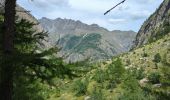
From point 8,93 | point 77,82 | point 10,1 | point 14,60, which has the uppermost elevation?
point 10,1

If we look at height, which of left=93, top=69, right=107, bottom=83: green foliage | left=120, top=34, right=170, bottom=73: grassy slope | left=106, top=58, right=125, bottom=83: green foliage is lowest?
left=93, top=69, right=107, bottom=83: green foliage

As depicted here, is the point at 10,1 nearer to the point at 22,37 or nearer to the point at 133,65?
the point at 22,37

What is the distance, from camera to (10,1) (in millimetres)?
8867

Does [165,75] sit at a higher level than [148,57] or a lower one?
higher

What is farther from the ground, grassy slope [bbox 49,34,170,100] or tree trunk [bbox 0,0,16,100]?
tree trunk [bbox 0,0,16,100]

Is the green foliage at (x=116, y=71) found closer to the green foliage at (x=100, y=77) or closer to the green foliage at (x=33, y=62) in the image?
the green foliage at (x=100, y=77)

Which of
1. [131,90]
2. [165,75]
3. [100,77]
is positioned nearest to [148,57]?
[100,77]

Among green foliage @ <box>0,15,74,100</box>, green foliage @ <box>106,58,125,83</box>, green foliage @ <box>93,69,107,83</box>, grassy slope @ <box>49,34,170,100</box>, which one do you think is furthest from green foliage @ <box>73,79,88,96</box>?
green foliage @ <box>0,15,74,100</box>

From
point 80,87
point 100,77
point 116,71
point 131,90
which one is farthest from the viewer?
point 100,77

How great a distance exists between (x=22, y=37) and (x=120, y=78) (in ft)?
176

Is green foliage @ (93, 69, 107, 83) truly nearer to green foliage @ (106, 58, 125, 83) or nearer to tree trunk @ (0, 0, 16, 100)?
green foliage @ (106, 58, 125, 83)

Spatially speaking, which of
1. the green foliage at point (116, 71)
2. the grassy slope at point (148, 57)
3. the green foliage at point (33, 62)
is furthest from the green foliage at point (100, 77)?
Result: the green foliage at point (33, 62)

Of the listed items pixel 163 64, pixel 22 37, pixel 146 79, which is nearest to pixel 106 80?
pixel 146 79

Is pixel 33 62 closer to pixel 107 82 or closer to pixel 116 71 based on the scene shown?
pixel 116 71
